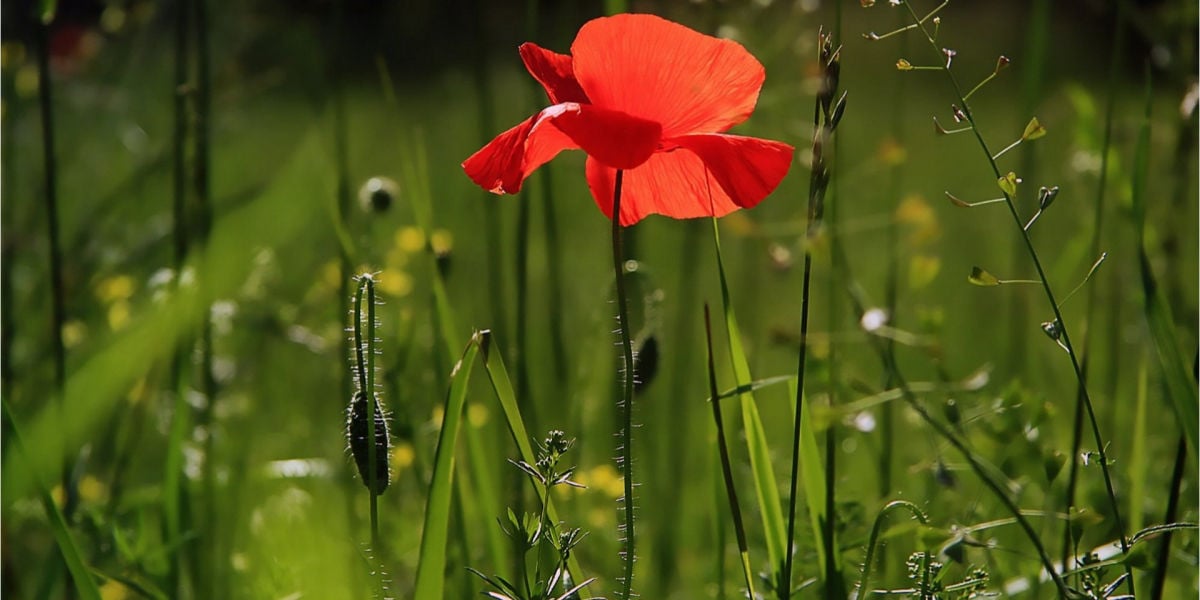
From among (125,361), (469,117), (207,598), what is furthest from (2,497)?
(469,117)

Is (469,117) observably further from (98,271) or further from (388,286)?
(98,271)

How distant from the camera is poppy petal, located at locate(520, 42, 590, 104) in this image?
68 cm

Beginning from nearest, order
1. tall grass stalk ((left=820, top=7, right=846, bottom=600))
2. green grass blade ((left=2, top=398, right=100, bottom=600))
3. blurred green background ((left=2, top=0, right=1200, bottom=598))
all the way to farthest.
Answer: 1. tall grass stalk ((left=820, top=7, right=846, bottom=600))
2. green grass blade ((left=2, top=398, right=100, bottom=600))
3. blurred green background ((left=2, top=0, right=1200, bottom=598))

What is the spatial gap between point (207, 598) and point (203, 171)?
36 centimetres

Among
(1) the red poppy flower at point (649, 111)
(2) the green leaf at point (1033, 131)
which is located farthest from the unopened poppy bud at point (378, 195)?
(2) the green leaf at point (1033, 131)

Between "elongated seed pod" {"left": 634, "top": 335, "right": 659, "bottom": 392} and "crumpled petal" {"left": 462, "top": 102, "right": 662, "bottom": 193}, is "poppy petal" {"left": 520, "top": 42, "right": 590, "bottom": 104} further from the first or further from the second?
"elongated seed pod" {"left": 634, "top": 335, "right": 659, "bottom": 392}

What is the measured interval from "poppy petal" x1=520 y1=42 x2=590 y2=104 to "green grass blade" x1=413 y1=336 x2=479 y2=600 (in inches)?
6.3

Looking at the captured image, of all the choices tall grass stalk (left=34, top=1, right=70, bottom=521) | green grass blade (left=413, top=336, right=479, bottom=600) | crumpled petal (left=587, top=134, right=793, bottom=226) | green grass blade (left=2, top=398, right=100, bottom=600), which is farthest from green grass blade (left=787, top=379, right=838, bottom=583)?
tall grass stalk (left=34, top=1, right=70, bottom=521)

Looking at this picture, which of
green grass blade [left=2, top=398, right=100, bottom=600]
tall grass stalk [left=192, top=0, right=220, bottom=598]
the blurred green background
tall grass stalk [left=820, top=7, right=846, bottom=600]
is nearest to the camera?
tall grass stalk [left=820, top=7, right=846, bottom=600]

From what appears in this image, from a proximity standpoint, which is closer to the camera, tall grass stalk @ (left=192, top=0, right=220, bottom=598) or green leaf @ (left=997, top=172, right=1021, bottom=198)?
green leaf @ (left=997, top=172, right=1021, bottom=198)

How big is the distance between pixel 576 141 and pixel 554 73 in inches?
3.8

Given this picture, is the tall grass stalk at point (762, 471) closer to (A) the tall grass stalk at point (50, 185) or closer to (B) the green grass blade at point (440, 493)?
(B) the green grass blade at point (440, 493)

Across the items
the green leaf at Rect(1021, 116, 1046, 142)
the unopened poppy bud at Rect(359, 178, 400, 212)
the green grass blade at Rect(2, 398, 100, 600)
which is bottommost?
the green grass blade at Rect(2, 398, 100, 600)

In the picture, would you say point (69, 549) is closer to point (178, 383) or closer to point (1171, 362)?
point (178, 383)
